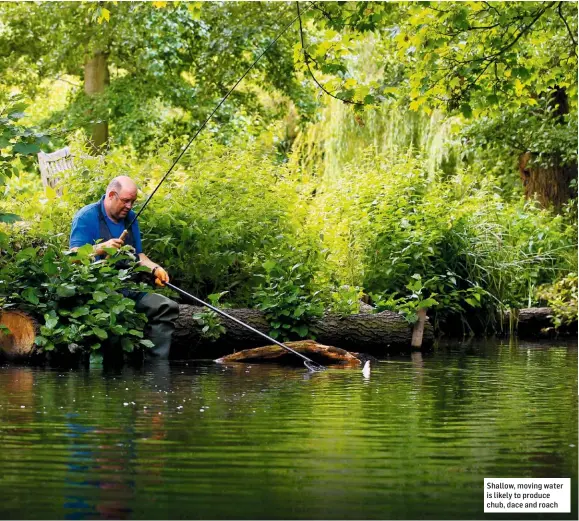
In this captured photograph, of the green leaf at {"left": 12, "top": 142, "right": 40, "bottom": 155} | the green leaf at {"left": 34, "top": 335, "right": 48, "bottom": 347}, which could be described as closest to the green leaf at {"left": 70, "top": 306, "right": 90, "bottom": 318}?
the green leaf at {"left": 34, "top": 335, "right": 48, "bottom": 347}

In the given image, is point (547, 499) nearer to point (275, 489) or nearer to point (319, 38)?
point (275, 489)

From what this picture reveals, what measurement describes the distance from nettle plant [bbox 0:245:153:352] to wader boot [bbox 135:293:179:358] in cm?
34

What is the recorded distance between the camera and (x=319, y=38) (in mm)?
22562

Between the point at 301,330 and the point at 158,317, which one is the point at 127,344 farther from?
the point at 301,330

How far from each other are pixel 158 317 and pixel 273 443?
598 cm

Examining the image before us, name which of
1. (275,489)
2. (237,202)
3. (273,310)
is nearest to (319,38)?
(237,202)

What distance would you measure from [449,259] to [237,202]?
11.9 feet

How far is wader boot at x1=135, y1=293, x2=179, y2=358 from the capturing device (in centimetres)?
1187

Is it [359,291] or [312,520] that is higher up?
[359,291]

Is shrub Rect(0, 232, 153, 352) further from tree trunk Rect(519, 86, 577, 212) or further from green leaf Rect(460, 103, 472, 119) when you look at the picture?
tree trunk Rect(519, 86, 577, 212)

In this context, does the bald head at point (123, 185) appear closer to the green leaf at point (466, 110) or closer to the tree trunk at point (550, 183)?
the green leaf at point (466, 110)

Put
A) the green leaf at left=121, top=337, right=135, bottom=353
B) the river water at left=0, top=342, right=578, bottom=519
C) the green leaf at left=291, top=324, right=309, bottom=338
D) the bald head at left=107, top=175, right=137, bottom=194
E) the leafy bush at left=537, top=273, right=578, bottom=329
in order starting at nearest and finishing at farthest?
the river water at left=0, top=342, right=578, bottom=519, the green leaf at left=121, top=337, right=135, bottom=353, the bald head at left=107, top=175, right=137, bottom=194, the green leaf at left=291, top=324, right=309, bottom=338, the leafy bush at left=537, top=273, right=578, bottom=329

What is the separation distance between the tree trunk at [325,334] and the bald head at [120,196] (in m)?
1.30

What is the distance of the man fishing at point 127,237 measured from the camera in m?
11.6
